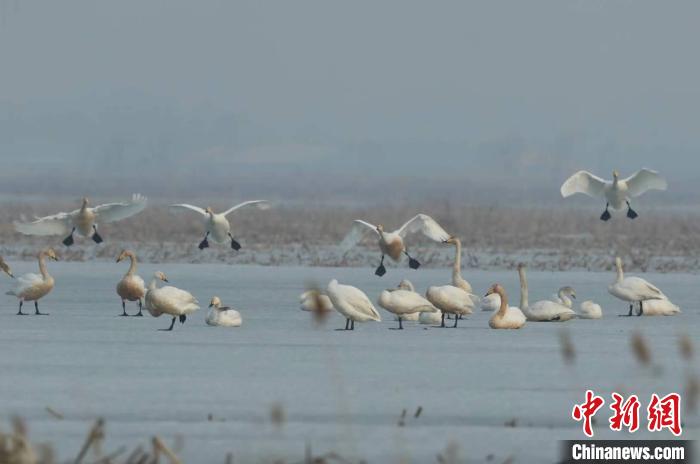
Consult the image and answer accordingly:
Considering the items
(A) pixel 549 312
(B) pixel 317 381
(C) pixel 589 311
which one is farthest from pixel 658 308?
(B) pixel 317 381

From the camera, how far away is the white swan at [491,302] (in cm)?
1633

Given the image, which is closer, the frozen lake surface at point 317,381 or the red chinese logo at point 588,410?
the frozen lake surface at point 317,381

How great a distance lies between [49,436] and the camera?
8195mm

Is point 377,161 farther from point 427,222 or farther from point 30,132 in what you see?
point 427,222

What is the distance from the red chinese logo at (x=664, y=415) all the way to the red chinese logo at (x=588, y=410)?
0.99 feet

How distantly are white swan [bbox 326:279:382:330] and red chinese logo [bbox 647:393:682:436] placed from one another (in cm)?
521

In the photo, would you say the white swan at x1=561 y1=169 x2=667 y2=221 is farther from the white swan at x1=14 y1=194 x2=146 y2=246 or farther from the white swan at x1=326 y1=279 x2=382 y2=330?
the white swan at x1=326 y1=279 x2=382 y2=330

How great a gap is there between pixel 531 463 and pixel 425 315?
776cm

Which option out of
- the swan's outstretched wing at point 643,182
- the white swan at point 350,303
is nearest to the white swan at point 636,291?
the white swan at point 350,303

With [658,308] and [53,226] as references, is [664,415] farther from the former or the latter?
[53,226]

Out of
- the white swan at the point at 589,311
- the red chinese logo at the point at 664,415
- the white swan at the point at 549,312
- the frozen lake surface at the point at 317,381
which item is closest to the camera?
the frozen lake surface at the point at 317,381

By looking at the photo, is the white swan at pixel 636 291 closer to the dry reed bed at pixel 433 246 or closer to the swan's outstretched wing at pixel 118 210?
the swan's outstretched wing at pixel 118 210

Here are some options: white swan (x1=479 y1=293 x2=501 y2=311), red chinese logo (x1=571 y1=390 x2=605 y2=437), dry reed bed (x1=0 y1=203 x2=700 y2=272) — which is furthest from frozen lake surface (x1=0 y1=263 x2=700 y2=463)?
dry reed bed (x1=0 y1=203 x2=700 y2=272)

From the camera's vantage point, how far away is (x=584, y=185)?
71.5ft
